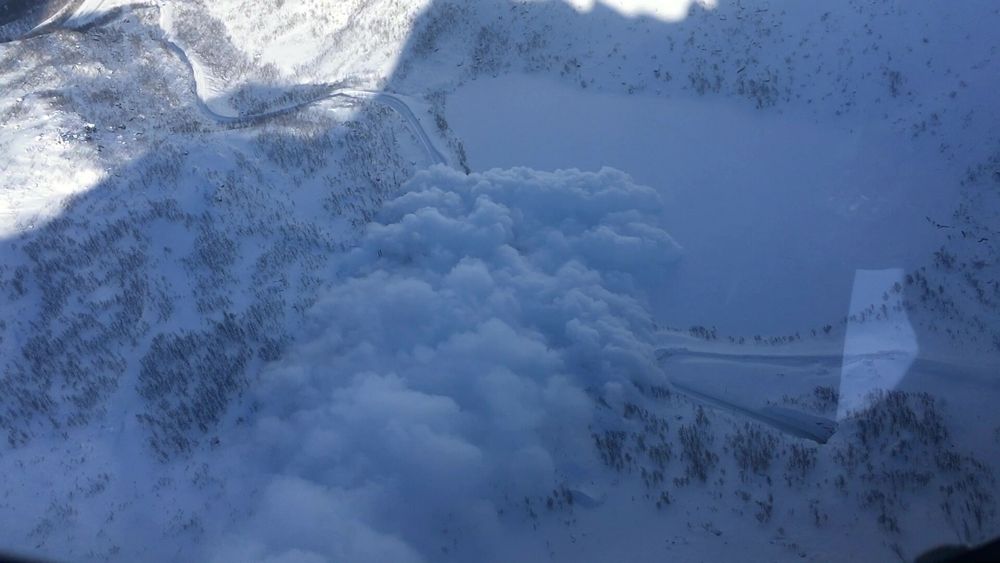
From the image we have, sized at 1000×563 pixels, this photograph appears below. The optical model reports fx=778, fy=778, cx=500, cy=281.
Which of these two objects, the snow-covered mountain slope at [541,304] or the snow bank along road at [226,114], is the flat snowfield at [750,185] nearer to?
the snow-covered mountain slope at [541,304]

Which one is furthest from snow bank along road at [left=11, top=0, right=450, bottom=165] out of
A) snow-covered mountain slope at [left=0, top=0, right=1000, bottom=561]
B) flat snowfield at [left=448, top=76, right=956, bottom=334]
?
flat snowfield at [left=448, top=76, right=956, bottom=334]

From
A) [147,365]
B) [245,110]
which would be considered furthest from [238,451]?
[245,110]

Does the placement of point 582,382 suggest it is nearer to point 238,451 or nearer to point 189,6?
point 238,451

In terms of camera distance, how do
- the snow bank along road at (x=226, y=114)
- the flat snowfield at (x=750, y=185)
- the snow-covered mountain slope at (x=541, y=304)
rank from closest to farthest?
1. the snow-covered mountain slope at (x=541, y=304)
2. the flat snowfield at (x=750, y=185)
3. the snow bank along road at (x=226, y=114)

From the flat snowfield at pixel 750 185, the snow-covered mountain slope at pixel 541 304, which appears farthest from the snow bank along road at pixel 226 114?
the flat snowfield at pixel 750 185

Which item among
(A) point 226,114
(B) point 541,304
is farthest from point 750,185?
(A) point 226,114
